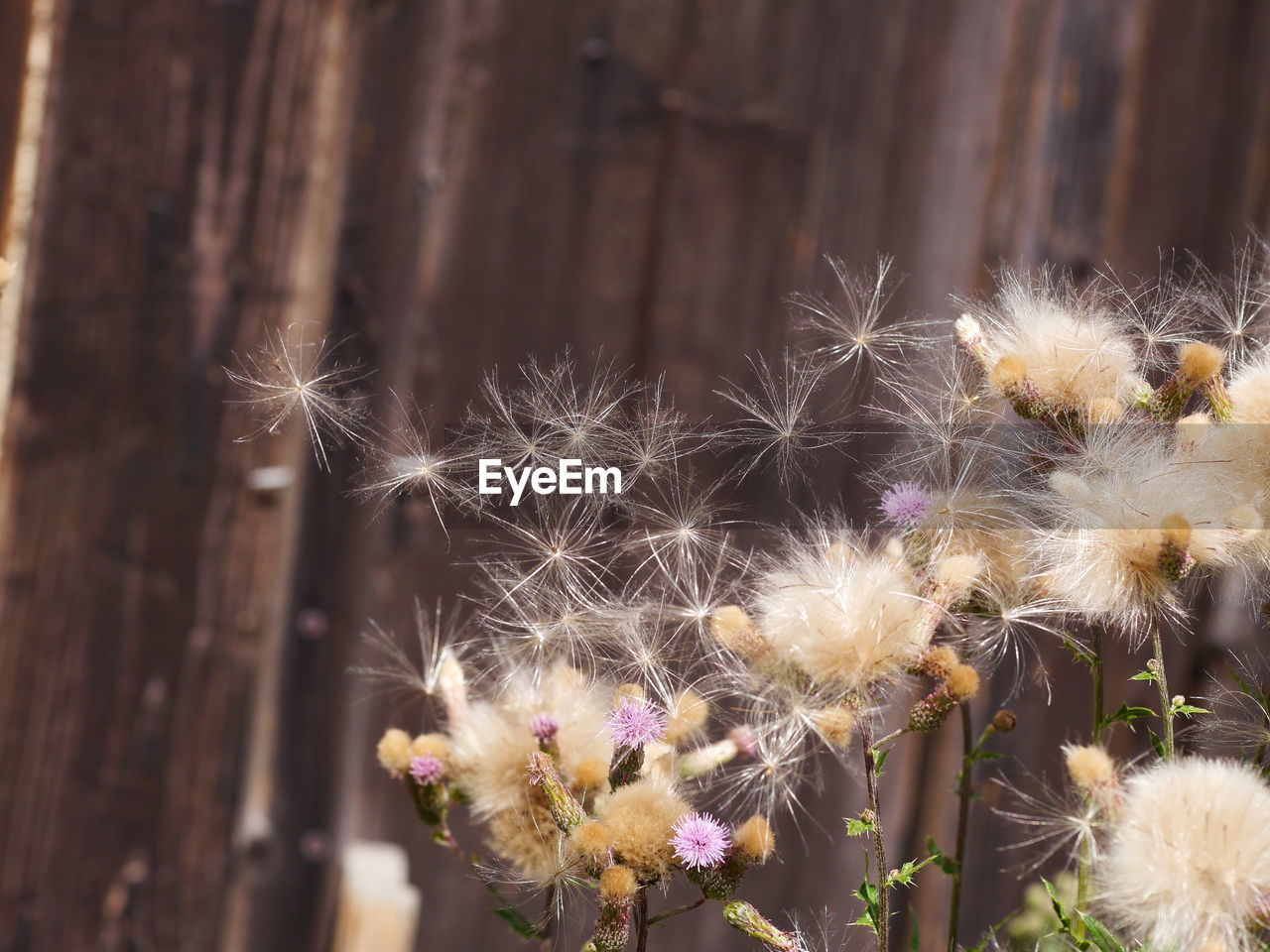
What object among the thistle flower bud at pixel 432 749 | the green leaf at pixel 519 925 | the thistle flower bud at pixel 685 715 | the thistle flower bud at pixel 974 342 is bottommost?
the green leaf at pixel 519 925

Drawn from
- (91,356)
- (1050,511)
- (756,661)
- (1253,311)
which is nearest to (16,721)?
(91,356)

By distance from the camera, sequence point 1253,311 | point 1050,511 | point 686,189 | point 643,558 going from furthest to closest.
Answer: point 686,189 < point 1253,311 < point 643,558 < point 1050,511

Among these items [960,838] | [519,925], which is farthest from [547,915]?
[960,838]

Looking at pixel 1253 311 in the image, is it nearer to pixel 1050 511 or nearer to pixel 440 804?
pixel 1050 511

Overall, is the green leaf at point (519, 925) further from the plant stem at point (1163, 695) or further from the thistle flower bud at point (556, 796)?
the plant stem at point (1163, 695)

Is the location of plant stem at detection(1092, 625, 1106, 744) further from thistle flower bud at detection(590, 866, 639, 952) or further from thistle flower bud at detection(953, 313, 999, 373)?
thistle flower bud at detection(590, 866, 639, 952)

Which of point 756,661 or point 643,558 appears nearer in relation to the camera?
point 756,661

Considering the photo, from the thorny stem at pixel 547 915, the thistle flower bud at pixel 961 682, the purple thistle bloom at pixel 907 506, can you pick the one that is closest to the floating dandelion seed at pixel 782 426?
the purple thistle bloom at pixel 907 506
